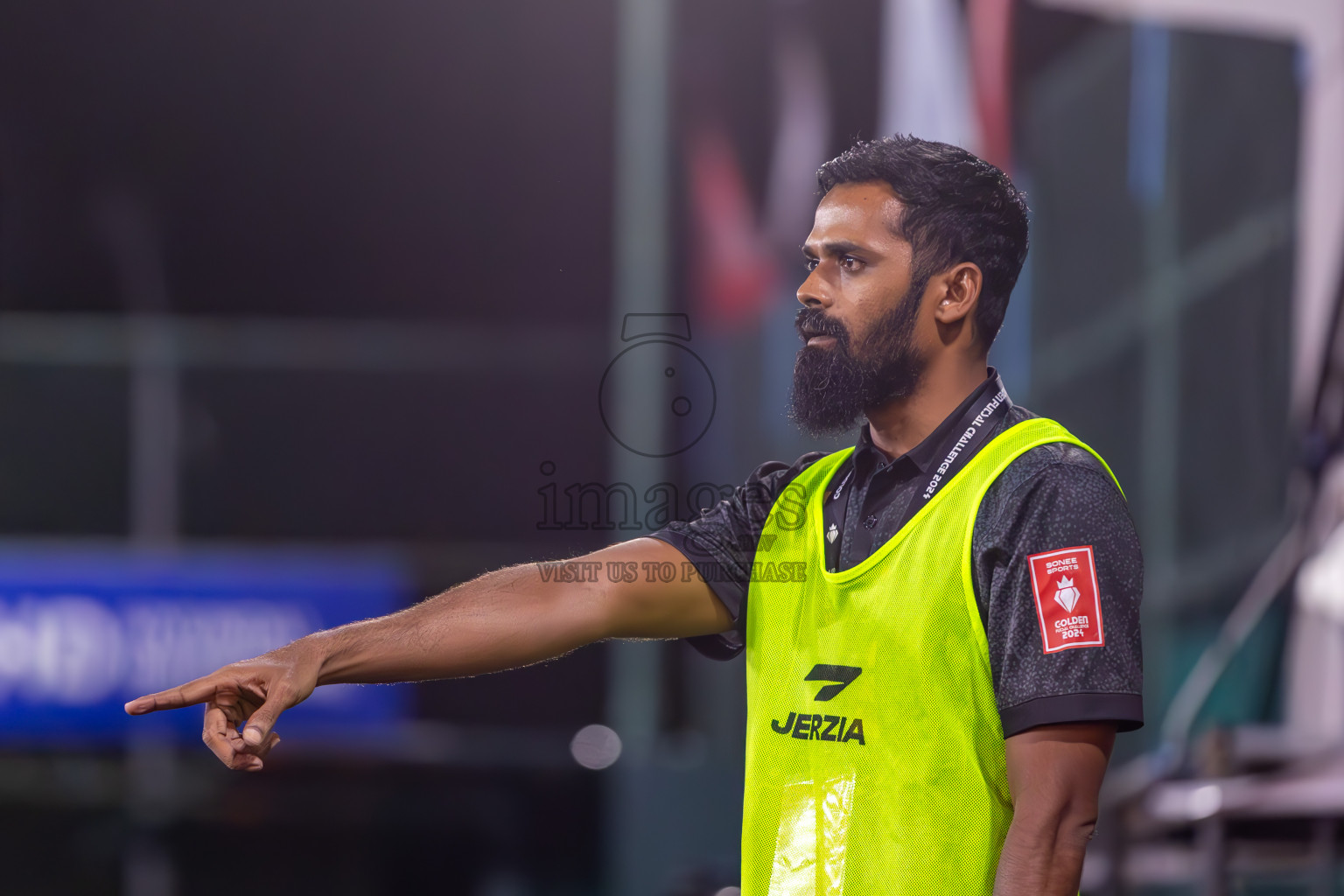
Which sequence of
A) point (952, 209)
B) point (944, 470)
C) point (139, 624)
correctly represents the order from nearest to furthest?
point (944, 470) → point (952, 209) → point (139, 624)

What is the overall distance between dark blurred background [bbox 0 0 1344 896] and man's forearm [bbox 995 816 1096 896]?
13.1 feet

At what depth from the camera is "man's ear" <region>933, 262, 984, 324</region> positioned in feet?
6.40

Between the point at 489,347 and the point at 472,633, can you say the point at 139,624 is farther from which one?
the point at 472,633

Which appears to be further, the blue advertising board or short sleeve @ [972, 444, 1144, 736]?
the blue advertising board

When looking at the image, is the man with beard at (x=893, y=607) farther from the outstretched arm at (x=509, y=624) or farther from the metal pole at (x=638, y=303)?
the metal pole at (x=638, y=303)

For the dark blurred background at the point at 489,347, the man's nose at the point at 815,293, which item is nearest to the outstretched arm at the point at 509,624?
the man's nose at the point at 815,293

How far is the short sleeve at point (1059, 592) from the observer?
1.57 meters

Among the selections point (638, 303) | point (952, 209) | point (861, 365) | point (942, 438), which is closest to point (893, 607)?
point (942, 438)

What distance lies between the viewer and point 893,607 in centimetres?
175

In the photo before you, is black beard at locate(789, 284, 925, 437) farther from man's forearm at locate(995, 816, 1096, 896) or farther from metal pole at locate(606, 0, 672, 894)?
metal pole at locate(606, 0, 672, 894)

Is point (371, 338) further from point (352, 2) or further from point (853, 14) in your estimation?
point (853, 14)

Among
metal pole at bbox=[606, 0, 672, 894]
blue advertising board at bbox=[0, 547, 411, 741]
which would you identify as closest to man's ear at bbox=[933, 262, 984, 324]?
metal pole at bbox=[606, 0, 672, 894]

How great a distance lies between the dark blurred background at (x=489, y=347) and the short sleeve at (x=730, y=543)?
3.59 metres

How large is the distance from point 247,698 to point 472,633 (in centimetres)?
33
